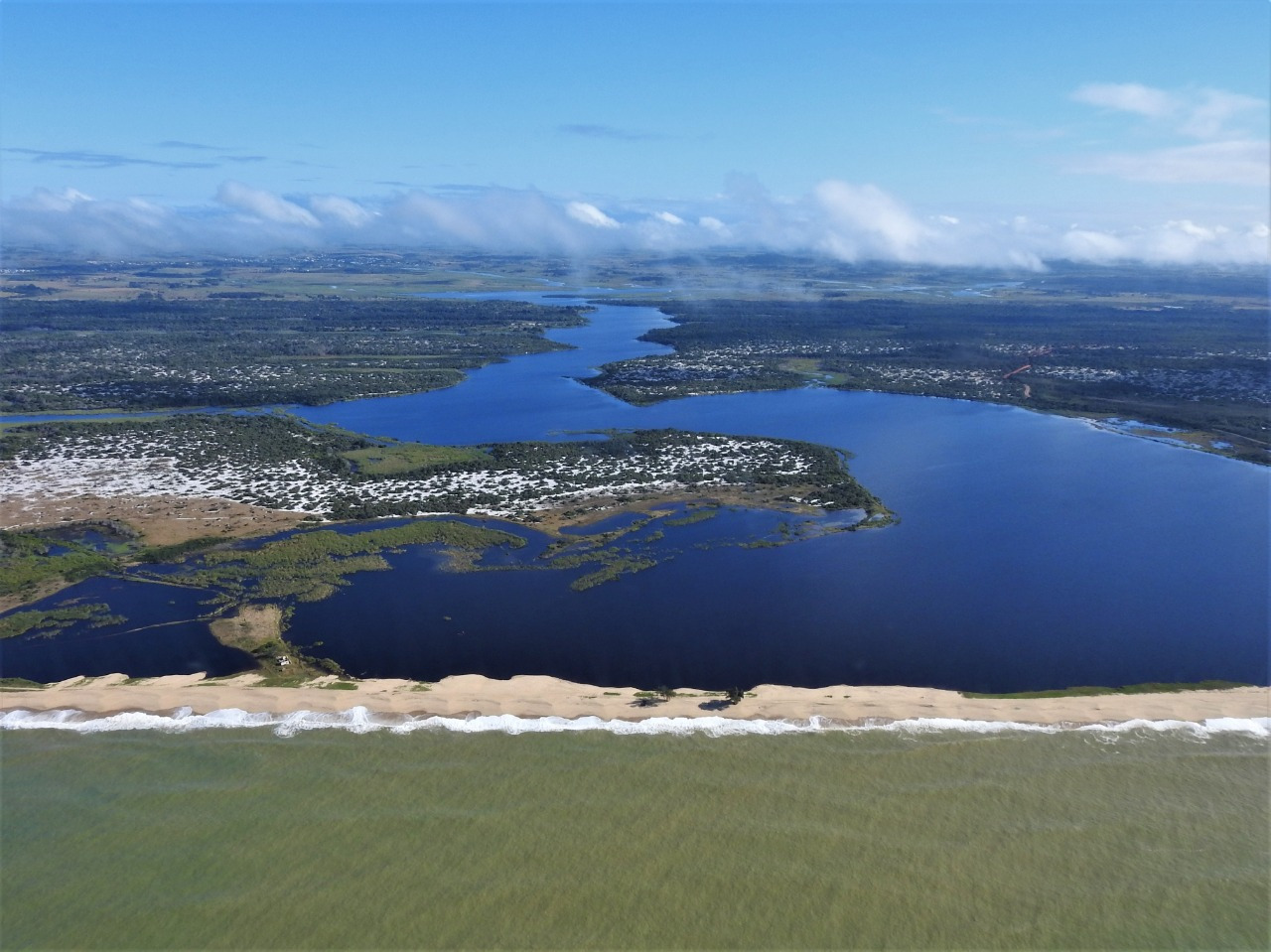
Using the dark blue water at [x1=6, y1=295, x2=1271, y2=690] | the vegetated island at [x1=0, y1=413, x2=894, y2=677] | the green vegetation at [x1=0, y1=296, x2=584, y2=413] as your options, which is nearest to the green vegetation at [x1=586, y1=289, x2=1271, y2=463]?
the dark blue water at [x1=6, y1=295, x2=1271, y2=690]

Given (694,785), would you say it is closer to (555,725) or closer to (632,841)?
(632,841)

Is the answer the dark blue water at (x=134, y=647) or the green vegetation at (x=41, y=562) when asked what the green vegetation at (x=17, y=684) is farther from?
the green vegetation at (x=41, y=562)

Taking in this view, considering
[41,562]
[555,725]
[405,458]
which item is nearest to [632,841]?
[555,725]

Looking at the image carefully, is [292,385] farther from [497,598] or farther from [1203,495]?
[1203,495]

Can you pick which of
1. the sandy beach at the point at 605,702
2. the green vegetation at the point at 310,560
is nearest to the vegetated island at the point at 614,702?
the sandy beach at the point at 605,702

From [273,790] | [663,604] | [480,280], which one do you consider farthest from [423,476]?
[480,280]

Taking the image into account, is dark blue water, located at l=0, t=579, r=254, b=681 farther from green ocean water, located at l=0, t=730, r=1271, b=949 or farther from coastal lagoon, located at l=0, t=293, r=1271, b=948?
green ocean water, located at l=0, t=730, r=1271, b=949

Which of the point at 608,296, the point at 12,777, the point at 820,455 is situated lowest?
the point at 12,777
